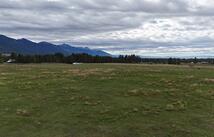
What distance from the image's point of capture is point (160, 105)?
58.3 ft

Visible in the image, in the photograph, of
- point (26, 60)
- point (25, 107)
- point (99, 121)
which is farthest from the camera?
point (26, 60)

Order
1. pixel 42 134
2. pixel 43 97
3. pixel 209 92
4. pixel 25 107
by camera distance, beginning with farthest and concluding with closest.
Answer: pixel 209 92 → pixel 43 97 → pixel 25 107 → pixel 42 134

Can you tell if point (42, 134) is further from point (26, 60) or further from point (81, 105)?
point (26, 60)

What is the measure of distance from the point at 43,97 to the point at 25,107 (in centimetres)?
302

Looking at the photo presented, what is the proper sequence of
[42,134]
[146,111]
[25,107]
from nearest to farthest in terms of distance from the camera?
[42,134], [146,111], [25,107]

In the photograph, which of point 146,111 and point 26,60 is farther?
point 26,60

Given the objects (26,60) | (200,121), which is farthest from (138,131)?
(26,60)

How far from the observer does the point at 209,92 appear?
22422 mm

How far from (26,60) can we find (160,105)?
127 metres

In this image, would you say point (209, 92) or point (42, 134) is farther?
point (209, 92)

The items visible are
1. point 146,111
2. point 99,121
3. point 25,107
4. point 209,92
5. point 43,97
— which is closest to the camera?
point 99,121

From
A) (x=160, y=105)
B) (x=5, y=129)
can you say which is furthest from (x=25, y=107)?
(x=160, y=105)

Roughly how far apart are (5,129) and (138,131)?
520cm

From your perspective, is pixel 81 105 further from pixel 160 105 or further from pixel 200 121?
pixel 200 121
